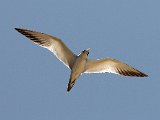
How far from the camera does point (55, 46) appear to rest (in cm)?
2764

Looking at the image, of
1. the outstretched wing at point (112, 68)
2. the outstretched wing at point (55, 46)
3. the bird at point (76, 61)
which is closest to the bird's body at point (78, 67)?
the bird at point (76, 61)

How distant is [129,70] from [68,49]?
2.63 meters

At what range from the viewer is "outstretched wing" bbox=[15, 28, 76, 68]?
27.3m

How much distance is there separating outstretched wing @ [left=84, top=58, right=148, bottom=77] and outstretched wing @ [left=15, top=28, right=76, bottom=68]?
89 cm

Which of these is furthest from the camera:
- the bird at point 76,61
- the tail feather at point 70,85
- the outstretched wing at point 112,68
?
the outstretched wing at point 112,68

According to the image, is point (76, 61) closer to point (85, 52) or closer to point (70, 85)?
point (85, 52)

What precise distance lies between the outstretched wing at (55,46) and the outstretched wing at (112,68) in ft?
2.91

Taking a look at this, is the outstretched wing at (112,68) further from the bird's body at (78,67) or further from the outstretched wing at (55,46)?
the outstretched wing at (55,46)

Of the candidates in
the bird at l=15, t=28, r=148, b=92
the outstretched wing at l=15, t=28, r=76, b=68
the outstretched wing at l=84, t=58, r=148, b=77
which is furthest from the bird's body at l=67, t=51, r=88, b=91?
the outstretched wing at l=84, t=58, r=148, b=77

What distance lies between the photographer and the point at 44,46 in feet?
90.1

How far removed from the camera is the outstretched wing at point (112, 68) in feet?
91.9

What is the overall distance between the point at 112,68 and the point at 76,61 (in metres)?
1.66

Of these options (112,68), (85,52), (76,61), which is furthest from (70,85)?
(112,68)

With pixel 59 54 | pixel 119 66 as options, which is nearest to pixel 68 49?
pixel 59 54
